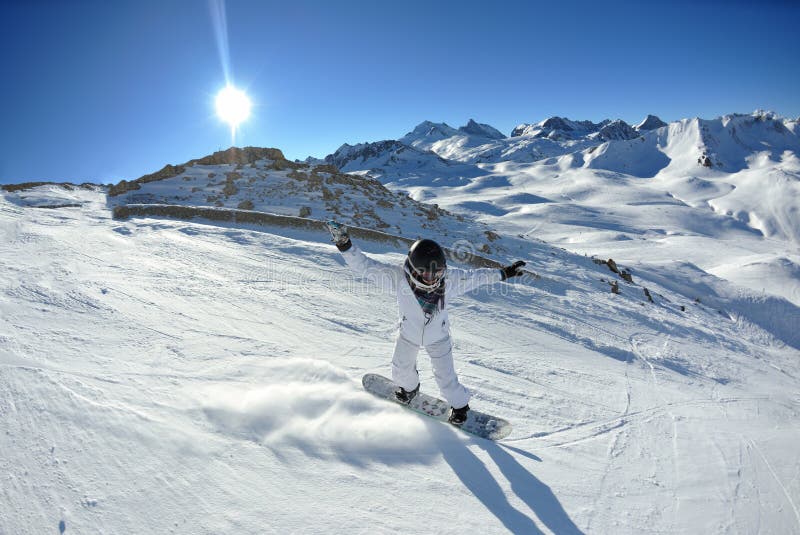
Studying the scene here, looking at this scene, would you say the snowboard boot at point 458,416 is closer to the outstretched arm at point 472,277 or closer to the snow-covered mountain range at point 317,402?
the snow-covered mountain range at point 317,402

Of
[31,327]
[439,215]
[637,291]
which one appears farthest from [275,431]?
[439,215]

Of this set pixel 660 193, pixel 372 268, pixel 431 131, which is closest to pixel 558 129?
pixel 431 131

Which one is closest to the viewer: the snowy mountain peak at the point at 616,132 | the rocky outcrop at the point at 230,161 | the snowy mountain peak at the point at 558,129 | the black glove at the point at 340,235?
the black glove at the point at 340,235

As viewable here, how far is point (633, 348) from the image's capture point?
21.4 ft

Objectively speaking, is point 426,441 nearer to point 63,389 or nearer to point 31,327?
point 63,389

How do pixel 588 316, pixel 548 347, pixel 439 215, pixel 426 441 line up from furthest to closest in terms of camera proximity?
pixel 439 215 < pixel 588 316 < pixel 548 347 < pixel 426 441

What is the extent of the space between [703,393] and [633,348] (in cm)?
155

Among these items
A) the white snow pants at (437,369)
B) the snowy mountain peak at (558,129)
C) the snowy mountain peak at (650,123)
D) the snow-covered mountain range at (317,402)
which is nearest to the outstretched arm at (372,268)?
the white snow pants at (437,369)

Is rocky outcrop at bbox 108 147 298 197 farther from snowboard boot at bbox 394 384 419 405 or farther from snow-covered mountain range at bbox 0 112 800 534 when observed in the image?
snowboard boot at bbox 394 384 419 405

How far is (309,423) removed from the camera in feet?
8.05

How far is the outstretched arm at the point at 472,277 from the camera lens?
10.3ft

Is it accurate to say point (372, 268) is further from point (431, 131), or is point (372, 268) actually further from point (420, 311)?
point (431, 131)

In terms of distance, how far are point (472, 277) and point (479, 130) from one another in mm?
196228

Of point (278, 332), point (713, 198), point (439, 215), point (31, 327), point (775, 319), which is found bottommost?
point (775, 319)
